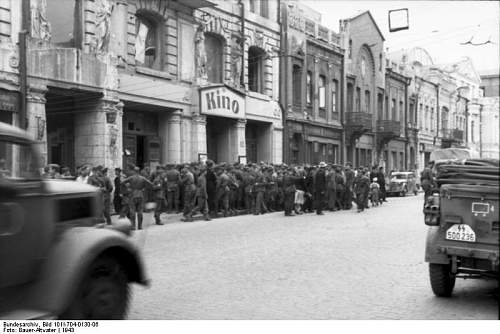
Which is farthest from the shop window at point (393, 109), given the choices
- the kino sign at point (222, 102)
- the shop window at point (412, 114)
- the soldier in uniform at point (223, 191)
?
the soldier in uniform at point (223, 191)

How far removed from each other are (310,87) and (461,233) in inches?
1008

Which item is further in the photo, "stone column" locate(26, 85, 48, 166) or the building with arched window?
the building with arched window

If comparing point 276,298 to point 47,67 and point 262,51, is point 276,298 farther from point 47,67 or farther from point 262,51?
point 262,51

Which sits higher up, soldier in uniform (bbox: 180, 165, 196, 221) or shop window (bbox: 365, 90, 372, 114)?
shop window (bbox: 365, 90, 372, 114)

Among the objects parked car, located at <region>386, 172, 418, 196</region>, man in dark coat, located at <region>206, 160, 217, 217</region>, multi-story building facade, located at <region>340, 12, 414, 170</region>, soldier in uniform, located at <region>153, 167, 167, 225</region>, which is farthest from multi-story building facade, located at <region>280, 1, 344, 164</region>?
soldier in uniform, located at <region>153, 167, 167, 225</region>

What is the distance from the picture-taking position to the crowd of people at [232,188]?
50.7ft

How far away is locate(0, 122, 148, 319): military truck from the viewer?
4.27 metres

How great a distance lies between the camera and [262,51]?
27000 millimetres

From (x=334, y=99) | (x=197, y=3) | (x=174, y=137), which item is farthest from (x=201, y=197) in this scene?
(x=334, y=99)

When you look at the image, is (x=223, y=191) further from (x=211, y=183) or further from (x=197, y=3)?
(x=197, y=3)

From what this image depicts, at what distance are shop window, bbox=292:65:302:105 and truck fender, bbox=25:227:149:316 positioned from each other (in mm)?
25145

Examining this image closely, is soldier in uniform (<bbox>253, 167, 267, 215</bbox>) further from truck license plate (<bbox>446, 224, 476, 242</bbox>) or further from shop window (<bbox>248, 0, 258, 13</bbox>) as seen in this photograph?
truck license plate (<bbox>446, 224, 476, 242</bbox>)

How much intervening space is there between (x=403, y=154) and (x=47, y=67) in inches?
1169

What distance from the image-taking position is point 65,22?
686 inches
